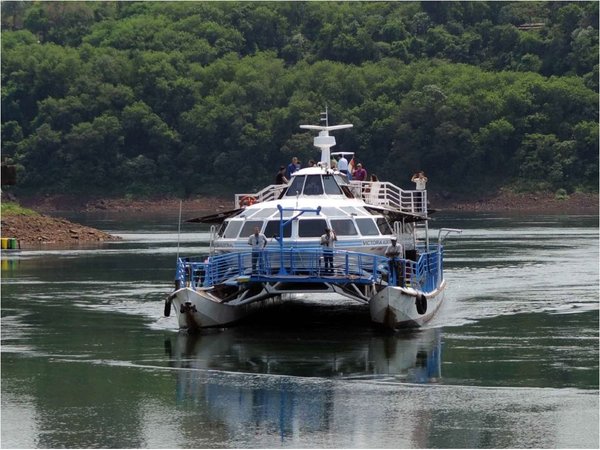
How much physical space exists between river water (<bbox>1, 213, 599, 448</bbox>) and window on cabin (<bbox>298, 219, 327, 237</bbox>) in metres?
2.50

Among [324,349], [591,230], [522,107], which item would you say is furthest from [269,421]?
[522,107]

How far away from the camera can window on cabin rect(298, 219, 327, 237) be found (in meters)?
36.8

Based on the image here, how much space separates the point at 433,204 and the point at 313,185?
100.0 metres

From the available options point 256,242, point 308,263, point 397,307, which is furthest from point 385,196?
point 308,263

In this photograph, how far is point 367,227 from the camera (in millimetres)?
37281

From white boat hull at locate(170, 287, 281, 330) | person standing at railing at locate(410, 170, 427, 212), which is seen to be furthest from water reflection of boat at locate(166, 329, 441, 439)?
person standing at railing at locate(410, 170, 427, 212)

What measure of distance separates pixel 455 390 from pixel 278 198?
14.2 metres

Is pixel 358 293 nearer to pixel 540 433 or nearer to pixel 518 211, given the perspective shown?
pixel 540 433

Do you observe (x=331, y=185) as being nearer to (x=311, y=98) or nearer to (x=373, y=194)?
(x=373, y=194)

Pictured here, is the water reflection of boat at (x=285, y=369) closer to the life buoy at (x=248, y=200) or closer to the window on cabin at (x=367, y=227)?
the window on cabin at (x=367, y=227)

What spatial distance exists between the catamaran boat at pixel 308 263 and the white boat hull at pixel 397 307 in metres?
0.02

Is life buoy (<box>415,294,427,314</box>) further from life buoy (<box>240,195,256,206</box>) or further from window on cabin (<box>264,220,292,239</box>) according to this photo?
life buoy (<box>240,195,256,206</box>)

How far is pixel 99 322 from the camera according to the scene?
127 ft

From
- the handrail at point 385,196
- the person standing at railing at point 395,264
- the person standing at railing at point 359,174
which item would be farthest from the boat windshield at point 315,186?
the person standing at railing at point 359,174
